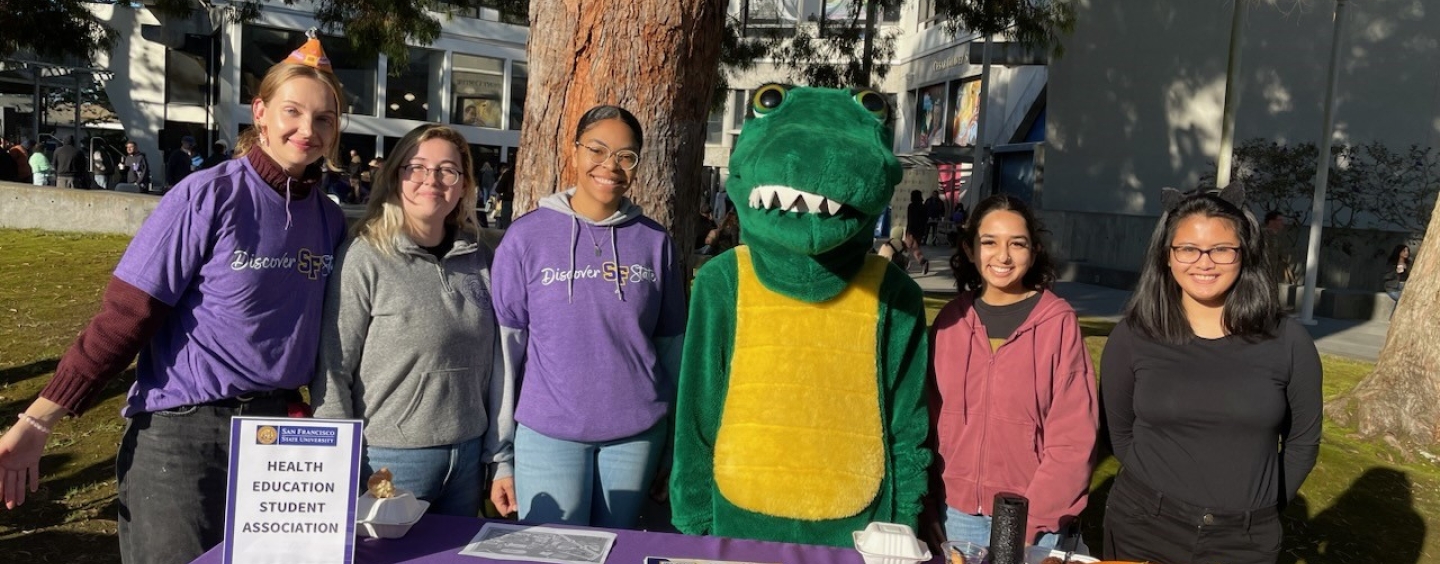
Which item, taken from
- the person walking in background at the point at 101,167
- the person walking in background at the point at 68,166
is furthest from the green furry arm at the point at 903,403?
the person walking in background at the point at 101,167

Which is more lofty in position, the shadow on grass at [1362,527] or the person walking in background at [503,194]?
the person walking in background at [503,194]

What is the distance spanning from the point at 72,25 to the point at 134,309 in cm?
1206

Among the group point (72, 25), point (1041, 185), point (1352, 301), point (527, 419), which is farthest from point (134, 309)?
point (1041, 185)

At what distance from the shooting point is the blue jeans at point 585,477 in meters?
2.72

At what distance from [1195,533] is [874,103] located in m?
1.41

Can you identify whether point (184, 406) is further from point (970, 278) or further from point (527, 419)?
point (970, 278)

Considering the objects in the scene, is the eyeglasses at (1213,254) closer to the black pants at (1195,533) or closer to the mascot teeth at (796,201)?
the black pants at (1195,533)

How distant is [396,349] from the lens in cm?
260

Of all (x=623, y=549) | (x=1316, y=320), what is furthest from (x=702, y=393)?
(x=1316, y=320)

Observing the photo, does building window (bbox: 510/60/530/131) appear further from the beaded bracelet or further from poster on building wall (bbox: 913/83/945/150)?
the beaded bracelet

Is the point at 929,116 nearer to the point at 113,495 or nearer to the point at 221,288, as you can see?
the point at 113,495

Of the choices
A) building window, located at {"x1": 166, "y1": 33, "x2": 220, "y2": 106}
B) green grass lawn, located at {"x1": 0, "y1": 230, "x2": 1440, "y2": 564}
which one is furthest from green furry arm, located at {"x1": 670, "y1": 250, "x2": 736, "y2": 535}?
building window, located at {"x1": 166, "y1": 33, "x2": 220, "y2": 106}

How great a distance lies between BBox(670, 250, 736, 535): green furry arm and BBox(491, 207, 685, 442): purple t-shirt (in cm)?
15

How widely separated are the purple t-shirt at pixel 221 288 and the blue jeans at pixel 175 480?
0.04m
